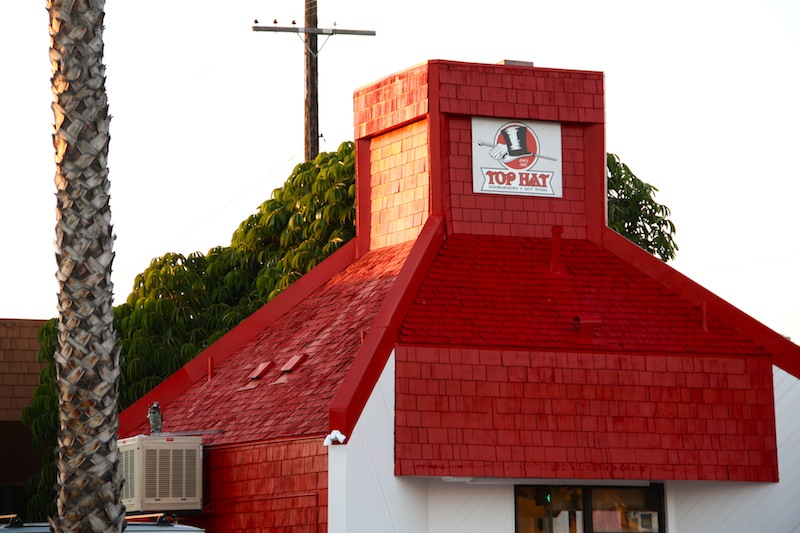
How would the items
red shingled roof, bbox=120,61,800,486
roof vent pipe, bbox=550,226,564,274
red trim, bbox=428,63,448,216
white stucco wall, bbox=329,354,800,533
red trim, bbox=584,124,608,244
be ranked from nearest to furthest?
white stucco wall, bbox=329,354,800,533, red shingled roof, bbox=120,61,800,486, roof vent pipe, bbox=550,226,564,274, red trim, bbox=428,63,448,216, red trim, bbox=584,124,608,244

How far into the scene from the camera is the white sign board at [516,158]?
75.0ft

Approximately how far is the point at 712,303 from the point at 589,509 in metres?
3.65

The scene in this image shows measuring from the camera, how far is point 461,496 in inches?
797

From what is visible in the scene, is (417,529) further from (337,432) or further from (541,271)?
(541,271)

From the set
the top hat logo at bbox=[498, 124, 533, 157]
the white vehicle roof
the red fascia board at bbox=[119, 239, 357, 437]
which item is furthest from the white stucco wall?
the red fascia board at bbox=[119, 239, 357, 437]

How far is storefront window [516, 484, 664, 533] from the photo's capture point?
20.5 metres

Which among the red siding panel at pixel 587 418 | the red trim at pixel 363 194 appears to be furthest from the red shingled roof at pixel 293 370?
the red siding panel at pixel 587 418

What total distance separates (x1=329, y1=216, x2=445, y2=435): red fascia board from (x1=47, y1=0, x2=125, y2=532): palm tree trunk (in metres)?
5.13

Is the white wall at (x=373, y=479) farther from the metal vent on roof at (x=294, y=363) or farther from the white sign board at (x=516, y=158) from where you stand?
the white sign board at (x=516, y=158)

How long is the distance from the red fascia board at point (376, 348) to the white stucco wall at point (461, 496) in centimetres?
Answer: 18

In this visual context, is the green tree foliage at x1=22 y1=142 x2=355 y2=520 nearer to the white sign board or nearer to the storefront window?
the white sign board

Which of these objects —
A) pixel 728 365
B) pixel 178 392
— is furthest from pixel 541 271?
pixel 178 392

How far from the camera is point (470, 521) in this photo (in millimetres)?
20188

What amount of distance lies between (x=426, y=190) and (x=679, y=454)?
221 inches
